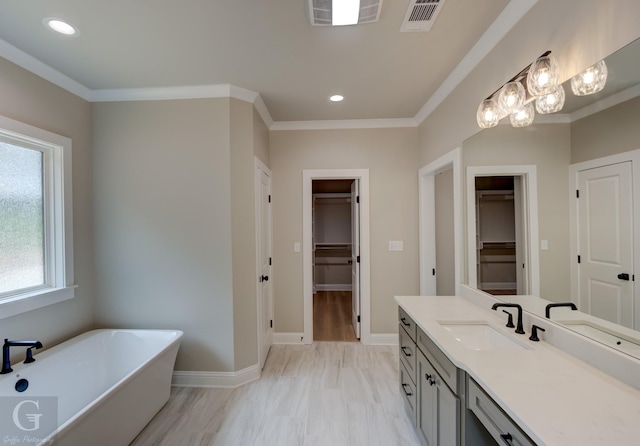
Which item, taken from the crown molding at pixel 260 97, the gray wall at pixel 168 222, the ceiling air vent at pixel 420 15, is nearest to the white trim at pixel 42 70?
the crown molding at pixel 260 97

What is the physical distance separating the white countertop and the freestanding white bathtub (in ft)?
6.19

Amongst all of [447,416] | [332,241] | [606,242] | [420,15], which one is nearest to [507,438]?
[447,416]

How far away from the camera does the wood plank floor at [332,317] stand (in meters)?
3.48

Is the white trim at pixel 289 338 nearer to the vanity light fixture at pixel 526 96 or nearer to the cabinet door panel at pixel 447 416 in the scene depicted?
the cabinet door panel at pixel 447 416

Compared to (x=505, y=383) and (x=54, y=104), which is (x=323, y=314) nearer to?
(x=505, y=383)

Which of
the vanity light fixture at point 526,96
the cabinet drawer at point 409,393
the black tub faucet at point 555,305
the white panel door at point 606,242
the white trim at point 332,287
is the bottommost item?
the white trim at point 332,287

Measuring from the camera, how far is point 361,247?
3.21 metres

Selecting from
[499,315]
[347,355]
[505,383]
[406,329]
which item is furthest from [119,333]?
[499,315]

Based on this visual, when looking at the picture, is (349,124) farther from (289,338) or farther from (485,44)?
(289,338)

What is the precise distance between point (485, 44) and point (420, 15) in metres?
0.56

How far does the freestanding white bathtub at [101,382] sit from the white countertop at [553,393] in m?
1.89

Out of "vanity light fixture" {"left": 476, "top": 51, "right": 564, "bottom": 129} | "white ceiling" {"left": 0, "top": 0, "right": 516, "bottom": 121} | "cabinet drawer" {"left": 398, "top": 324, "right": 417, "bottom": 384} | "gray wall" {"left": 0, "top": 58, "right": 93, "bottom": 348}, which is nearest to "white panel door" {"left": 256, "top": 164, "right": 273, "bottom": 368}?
"white ceiling" {"left": 0, "top": 0, "right": 516, "bottom": 121}

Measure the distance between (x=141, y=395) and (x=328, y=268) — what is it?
178 inches

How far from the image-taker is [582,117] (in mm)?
1177
